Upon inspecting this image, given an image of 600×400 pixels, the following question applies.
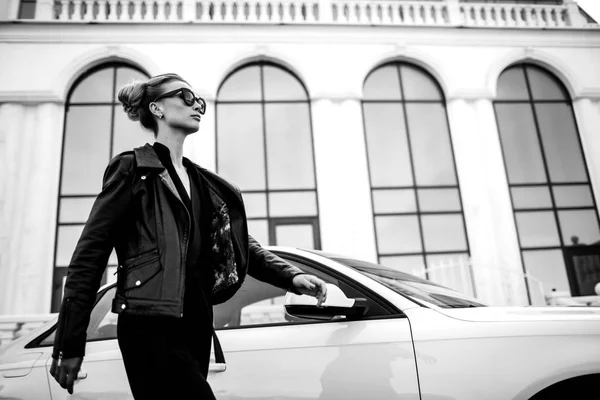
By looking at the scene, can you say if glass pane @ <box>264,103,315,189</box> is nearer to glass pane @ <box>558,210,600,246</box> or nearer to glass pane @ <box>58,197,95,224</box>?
glass pane @ <box>58,197,95,224</box>

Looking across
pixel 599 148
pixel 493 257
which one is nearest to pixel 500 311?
pixel 493 257

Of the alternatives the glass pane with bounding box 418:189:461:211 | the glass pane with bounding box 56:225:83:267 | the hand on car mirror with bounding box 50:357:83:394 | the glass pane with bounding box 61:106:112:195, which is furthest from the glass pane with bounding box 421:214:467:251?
the hand on car mirror with bounding box 50:357:83:394

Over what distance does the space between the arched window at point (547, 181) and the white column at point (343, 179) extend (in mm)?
3870

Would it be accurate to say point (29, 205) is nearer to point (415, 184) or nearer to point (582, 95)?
point (415, 184)

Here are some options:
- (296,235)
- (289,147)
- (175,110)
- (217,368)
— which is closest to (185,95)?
(175,110)

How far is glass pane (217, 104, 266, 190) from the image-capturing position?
11633 mm

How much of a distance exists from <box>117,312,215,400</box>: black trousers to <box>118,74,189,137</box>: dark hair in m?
0.81

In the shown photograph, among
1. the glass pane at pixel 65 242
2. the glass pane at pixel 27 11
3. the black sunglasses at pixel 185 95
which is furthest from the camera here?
the glass pane at pixel 27 11

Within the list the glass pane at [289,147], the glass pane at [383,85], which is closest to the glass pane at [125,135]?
the glass pane at [289,147]

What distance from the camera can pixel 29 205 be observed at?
10.5 m

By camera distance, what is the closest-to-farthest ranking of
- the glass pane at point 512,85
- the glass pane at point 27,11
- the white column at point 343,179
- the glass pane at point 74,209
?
1. the white column at point 343,179
2. the glass pane at point 74,209
3. the glass pane at point 27,11
4. the glass pane at point 512,85

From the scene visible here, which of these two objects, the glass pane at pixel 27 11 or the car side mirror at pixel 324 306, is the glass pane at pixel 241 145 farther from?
the car side mirror at pixel 324 306

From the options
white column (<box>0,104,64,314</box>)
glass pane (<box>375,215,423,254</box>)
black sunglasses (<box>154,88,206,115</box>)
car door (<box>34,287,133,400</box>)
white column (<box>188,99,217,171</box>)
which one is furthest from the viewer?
glass pane (<box>375,215,423,254</box>)

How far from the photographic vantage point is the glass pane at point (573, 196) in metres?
12.3
